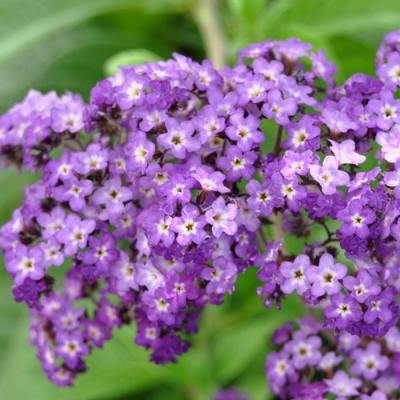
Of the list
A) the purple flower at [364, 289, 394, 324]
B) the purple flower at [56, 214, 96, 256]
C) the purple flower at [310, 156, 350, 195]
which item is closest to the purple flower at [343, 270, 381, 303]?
the purple flower at [364, 289, 394, 324]

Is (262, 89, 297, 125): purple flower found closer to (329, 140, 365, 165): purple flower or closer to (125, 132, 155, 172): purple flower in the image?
(329, 140, 365, 165): purple flower

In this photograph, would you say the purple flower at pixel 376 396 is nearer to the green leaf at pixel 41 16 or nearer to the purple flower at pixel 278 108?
the purple flower at pixel 278 108

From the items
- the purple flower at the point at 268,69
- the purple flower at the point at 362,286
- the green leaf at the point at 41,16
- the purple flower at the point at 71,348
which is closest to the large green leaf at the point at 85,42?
the green leaf at the point at 41,16

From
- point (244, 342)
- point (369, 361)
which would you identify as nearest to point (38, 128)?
point (369, 361)

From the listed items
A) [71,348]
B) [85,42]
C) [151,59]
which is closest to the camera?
[71,348]

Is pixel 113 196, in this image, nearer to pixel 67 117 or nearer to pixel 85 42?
pixel 67 117

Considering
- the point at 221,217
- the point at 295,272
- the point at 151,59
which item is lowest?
the point at 295,272
